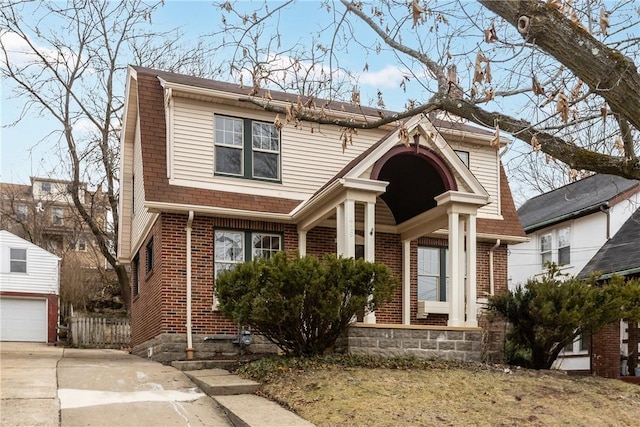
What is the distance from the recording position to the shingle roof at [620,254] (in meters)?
16.3

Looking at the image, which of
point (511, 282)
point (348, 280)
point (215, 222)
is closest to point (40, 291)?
point (215, 222)

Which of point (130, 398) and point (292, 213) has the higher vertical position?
point (292, 213)

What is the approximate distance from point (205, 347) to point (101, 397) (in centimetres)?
393

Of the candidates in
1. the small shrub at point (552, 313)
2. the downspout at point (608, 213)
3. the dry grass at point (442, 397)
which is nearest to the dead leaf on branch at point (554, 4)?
the dry grass at point (442, 397)

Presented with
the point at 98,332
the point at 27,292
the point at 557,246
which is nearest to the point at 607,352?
the point at 557,246

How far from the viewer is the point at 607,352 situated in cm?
1594

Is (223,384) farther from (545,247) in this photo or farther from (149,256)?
(545,247)

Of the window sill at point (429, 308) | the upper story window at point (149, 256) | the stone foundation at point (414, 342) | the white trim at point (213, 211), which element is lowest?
the stone foundation at point (414, 342)

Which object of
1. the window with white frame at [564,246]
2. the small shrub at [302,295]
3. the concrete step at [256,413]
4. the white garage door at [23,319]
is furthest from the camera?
the white garage door at [23,319]

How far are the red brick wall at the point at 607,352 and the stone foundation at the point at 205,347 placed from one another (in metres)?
8.79

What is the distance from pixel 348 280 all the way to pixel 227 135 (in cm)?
506

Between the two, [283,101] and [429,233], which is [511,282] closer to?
[429,233]

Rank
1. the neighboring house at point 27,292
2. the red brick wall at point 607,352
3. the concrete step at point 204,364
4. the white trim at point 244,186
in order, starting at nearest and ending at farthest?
1. the concrete step at point 204,364
2. the white trim at point 244,186
3. the red brick wall at point 607,352
4. the neighboring house at point 27,292

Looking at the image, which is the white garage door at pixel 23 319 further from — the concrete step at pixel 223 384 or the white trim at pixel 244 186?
the concrete step at pixel 223 384
